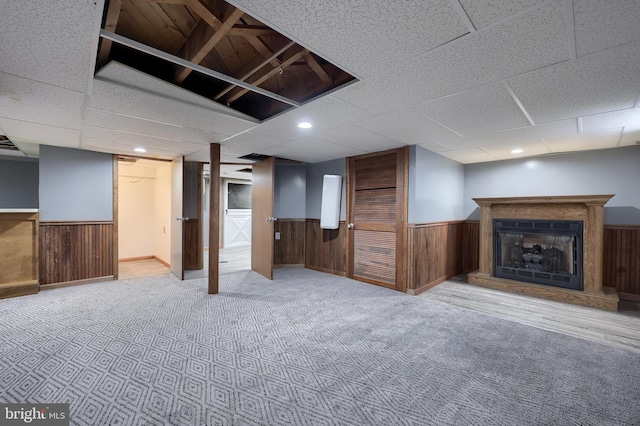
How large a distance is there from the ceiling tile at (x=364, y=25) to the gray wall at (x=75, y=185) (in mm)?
4366

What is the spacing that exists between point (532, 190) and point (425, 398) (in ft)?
13.7

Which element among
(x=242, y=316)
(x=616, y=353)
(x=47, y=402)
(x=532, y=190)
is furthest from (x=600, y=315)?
(x=47, y=402)

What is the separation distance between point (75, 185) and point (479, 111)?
5409 mm

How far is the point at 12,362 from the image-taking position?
198 cm

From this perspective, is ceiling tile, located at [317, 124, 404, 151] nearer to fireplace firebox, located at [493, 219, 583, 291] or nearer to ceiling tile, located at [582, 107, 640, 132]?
ceiling tile, located at [582, 107, 640, 132]

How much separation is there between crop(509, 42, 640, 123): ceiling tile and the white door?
738 cm

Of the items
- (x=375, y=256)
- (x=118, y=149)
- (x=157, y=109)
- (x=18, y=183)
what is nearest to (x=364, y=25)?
(x=157, y=109)

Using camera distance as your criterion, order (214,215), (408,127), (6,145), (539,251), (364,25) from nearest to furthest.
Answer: (364,25) → (408,127) → (214,215) → (539,251) → (6,145)

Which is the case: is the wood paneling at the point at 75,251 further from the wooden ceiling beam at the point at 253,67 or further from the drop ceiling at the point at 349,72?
the wooden ceiling beam at the point at 253,67

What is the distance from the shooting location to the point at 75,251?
409cm

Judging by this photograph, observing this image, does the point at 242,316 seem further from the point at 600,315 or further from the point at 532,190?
the point at 532,190

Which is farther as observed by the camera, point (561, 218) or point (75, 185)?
point (75, 185)

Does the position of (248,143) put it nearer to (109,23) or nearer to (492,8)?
(109,23)

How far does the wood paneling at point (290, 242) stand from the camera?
17.9ft
